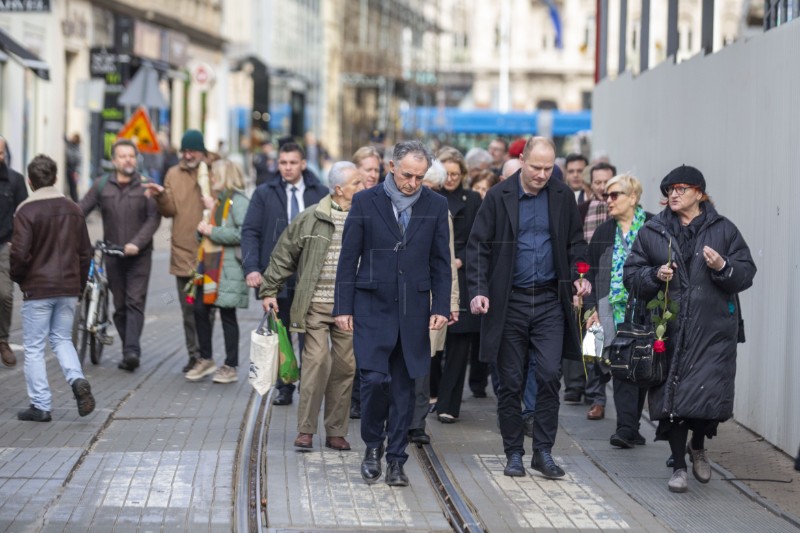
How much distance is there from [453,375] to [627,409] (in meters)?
1.43

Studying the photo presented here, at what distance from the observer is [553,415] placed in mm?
9062

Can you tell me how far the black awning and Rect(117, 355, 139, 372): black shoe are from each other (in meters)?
9.71

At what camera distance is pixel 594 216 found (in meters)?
12.0

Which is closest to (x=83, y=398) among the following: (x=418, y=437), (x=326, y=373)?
(x=326, y=373)

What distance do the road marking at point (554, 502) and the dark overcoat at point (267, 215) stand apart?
271 centimetres

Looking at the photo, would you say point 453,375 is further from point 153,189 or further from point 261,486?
point 153,189

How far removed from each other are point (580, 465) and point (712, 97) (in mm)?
4153

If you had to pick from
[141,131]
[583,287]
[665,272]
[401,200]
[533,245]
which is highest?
[141,131]

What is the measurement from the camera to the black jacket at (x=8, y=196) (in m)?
13.3

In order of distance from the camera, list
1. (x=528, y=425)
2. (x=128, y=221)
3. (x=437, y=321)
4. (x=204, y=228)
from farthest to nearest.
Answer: (x=128, y=221)
(x=204, y=228)
(x=528, y=425)
(x=437, y=321)

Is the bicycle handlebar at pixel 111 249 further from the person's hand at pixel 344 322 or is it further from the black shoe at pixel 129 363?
the person's hand at pixel 344 322

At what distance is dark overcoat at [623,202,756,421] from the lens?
8.66 metres

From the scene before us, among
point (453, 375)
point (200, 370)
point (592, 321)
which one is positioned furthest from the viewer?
point (200, 370)

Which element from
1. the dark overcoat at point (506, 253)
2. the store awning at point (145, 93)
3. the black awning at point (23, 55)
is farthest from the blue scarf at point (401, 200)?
the store awning at point (145, 93)
